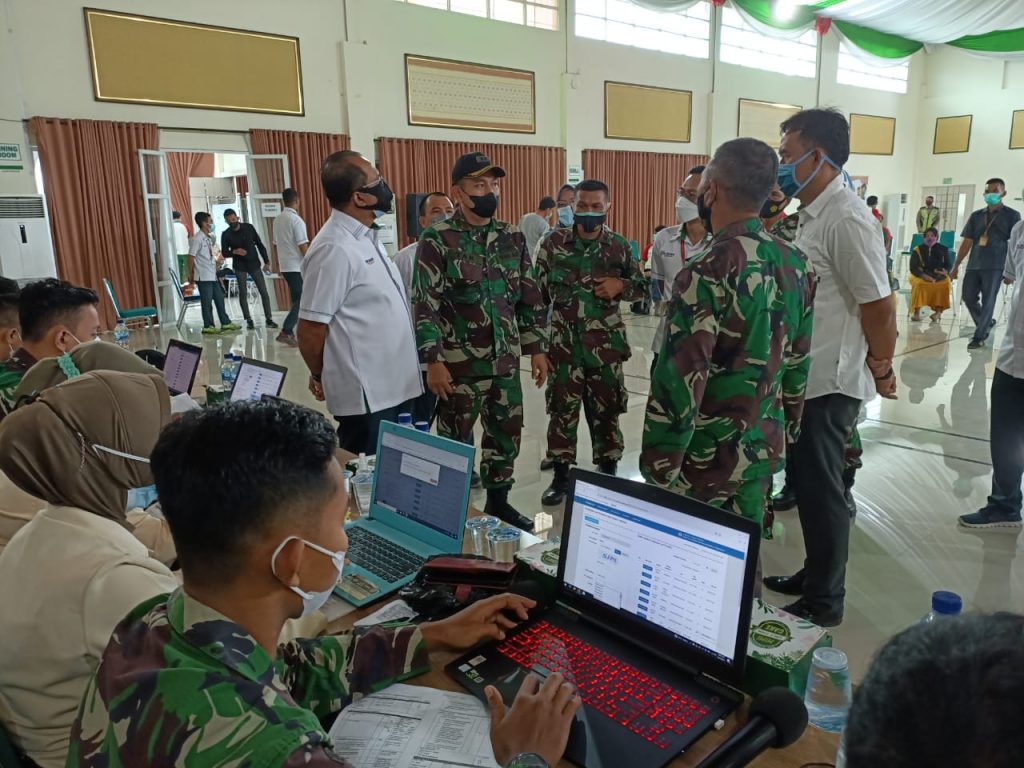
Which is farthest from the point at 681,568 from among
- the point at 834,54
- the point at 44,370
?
the point at 834,54

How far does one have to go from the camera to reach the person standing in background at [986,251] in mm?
6750

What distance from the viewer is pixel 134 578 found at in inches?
44.3

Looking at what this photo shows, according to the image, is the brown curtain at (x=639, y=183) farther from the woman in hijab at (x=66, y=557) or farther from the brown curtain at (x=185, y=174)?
the woman in hijab at (x=66, y=557)

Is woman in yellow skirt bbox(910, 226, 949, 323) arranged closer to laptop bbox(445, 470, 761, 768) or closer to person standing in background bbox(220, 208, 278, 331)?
Answer: person standing in background bbox(220, 208, 278, 331)

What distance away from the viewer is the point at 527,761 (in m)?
0.91

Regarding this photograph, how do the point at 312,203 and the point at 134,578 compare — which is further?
the point at 312,203

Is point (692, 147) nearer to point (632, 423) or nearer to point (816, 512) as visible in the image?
point (632, 423)

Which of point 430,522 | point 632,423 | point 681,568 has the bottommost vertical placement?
point 632,423

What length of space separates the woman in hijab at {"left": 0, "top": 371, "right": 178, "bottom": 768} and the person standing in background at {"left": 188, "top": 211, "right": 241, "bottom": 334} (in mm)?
7605

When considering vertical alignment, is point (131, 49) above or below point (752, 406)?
above

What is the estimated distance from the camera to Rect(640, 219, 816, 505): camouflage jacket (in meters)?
1.84

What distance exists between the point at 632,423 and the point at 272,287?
260 inches

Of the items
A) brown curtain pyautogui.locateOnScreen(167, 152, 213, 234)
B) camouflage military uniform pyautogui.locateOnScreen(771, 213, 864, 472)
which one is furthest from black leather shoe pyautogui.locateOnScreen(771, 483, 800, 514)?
brown curtain pyautogui.locateOnScreen(167, 152, 213, 234)

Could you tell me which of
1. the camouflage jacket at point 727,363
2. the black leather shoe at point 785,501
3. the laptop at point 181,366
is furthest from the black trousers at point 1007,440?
the laptop at point 181,366
